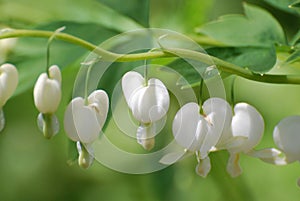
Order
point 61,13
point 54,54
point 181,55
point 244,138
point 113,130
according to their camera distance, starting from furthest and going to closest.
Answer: point 113,130
point 61,13
point 54,54
point 244,138
point 181,55

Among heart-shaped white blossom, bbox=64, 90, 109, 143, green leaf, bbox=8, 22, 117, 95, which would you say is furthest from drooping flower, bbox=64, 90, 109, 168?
green leaf, bbox=8, 22, 117, 95

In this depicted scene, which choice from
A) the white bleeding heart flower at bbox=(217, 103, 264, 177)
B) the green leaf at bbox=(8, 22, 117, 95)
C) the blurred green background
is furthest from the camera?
the blurred green background

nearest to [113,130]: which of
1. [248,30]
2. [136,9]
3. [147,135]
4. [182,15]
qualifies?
[182,15]

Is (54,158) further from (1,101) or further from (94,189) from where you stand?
(1,101)

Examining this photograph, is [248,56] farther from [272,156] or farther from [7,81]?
[7,81]

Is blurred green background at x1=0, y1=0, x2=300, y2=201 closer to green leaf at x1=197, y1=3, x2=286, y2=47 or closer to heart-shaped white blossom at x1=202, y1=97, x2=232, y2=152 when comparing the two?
green leaf at x1=197, y1=3, x2=286, y2=47

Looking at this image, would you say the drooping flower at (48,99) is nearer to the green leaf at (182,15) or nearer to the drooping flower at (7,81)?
the drooping flower at (7,81)

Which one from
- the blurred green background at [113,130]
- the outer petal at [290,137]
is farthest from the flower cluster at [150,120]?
the blurred green background at [113,130]
